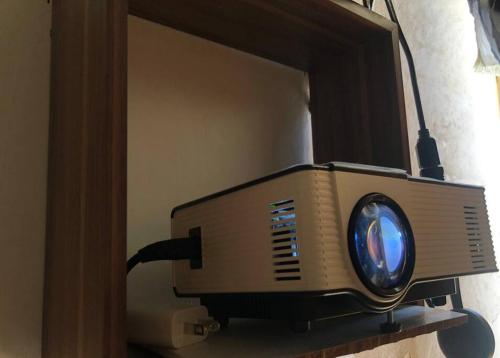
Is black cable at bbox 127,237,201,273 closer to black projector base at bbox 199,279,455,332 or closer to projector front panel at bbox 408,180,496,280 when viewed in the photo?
black projector base at bbox 199,279,455,332

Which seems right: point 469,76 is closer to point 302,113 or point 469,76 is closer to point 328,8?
point 302,113

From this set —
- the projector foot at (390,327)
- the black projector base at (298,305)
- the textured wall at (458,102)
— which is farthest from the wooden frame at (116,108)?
the textured wall at (458,102)

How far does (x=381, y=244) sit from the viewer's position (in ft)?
1.28

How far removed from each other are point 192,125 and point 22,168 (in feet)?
0.72

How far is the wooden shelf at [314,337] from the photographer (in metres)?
0.38

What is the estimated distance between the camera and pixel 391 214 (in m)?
0.41

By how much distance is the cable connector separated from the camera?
1.99ft

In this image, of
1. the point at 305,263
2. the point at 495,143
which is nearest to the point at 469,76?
the point at 495,143

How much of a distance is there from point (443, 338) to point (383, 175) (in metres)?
0.43

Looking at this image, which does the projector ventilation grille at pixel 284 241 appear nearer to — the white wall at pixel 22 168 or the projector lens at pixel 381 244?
the projector lens at pixel 381 244

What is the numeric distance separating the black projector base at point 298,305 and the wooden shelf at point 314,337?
0.02 metres

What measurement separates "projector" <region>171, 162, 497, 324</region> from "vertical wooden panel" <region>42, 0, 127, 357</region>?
0.10 metres

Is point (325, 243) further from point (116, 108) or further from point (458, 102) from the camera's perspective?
point (458, 102)

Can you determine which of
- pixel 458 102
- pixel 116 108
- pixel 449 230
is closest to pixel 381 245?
pixel 449 230
